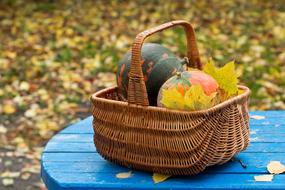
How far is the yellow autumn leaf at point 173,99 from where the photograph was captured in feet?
6.30

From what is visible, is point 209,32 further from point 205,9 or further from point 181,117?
point 181,117

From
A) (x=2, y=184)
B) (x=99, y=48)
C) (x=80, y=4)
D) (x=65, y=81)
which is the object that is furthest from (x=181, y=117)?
(x=80, y=4)

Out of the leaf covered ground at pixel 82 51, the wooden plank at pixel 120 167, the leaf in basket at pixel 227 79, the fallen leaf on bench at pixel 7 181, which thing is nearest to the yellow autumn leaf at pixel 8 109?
the leaf covered ground at pixel 82 51

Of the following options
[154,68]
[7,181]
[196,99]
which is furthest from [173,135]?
[7,181]

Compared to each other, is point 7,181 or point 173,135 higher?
point 173,135

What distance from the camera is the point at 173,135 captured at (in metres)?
1.92

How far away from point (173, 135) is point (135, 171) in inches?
9.1

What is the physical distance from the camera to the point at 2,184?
3.50 meters

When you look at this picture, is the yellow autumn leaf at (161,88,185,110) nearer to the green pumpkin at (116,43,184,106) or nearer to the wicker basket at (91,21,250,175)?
the wicker basket at (91,21,250,175)

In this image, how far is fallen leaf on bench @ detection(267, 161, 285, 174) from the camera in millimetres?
2027

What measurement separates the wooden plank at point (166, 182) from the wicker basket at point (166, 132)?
34mm

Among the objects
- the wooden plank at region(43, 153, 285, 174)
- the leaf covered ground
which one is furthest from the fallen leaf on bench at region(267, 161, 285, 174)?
the leaf covered ground

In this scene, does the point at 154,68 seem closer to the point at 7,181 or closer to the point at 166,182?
the point at 166,182

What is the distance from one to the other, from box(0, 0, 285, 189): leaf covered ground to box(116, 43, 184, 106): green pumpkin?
1516mm
